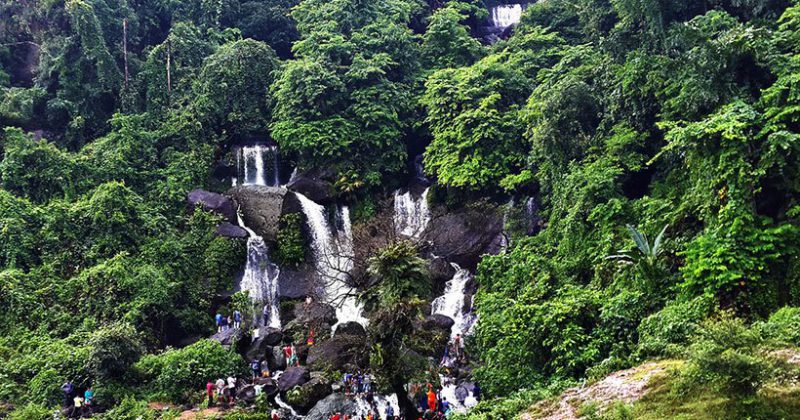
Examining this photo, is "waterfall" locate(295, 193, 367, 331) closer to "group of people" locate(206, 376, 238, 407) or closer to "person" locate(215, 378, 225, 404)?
"group of people" locate(206, 376, 238, 407)

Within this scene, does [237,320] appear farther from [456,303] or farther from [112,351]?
[456,303]

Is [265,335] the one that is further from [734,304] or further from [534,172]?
[734,304]

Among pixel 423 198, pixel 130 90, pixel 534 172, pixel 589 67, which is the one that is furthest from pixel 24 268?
pixel 589 67

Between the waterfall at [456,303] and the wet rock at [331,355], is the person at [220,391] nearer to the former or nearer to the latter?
the wet rock at [331,355]

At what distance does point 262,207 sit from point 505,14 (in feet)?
83.3

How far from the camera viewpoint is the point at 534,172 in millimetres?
22969

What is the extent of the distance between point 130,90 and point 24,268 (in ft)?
39.1

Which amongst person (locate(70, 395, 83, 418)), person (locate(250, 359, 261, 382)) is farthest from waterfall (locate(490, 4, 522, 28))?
person (locate(70, 395, 83, 418))

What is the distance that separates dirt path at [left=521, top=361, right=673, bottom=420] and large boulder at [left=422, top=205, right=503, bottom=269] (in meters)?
11.1

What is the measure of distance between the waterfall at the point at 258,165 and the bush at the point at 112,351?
1157 centimetres

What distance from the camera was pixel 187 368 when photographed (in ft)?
60.0

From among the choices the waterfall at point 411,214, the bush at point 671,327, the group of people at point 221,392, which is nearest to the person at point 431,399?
the group of people at point 221,392

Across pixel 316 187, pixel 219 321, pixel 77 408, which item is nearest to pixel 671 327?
pixel 77 408

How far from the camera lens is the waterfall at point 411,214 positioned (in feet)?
83.8
